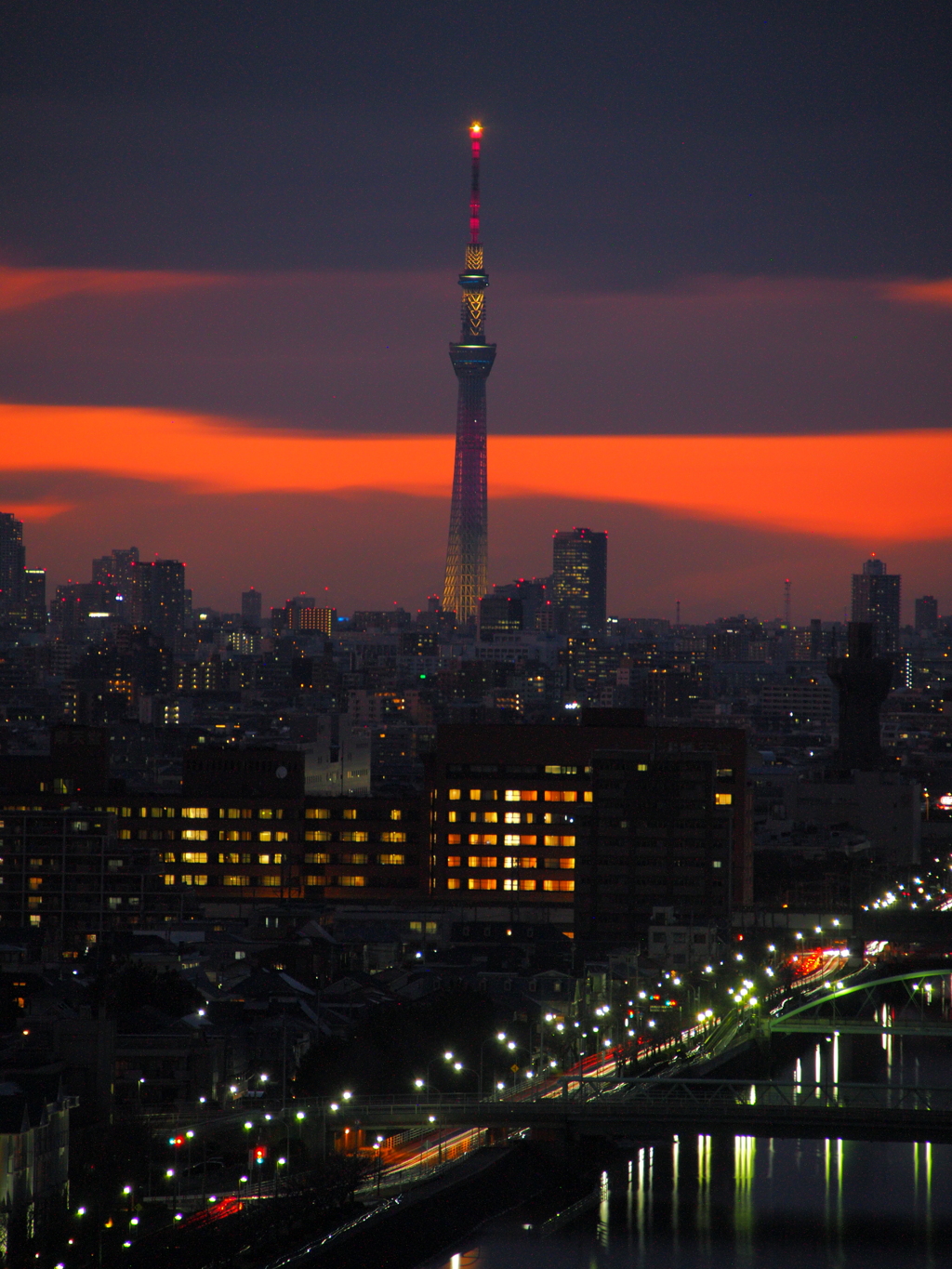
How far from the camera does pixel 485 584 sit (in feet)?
534

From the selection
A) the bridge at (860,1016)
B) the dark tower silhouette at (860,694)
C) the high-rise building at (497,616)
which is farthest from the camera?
the high-rise building at (497,616)

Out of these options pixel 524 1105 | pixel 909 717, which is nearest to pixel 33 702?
pixel 909 717

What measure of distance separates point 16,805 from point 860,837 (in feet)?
91.1

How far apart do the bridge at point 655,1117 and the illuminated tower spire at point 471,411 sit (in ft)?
344

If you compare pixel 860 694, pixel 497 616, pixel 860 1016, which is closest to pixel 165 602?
pixel 497 616

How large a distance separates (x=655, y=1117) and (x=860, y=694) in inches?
2463

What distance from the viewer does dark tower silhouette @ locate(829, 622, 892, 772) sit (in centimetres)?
8350

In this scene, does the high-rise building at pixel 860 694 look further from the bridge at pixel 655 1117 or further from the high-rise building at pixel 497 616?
the high-rise building at pixel 497 616

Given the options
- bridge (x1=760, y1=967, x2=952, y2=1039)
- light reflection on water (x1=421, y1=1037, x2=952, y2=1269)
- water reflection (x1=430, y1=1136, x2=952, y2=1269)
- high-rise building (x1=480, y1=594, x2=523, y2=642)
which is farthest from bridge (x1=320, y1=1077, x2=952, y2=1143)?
high-rise building (x1=480, y1=594, x2=523, y2=642)

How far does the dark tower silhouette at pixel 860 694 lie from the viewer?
3287 inches

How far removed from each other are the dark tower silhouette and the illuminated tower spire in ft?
159

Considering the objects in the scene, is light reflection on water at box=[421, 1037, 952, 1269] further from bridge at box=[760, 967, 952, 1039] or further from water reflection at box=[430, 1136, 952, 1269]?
bridge at box=[760, 967, 952, 1039]

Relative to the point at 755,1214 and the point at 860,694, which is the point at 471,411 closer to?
the point at 860,694

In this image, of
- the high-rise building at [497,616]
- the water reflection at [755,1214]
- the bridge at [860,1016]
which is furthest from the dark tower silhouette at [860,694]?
the high-rise building at [497,616]
